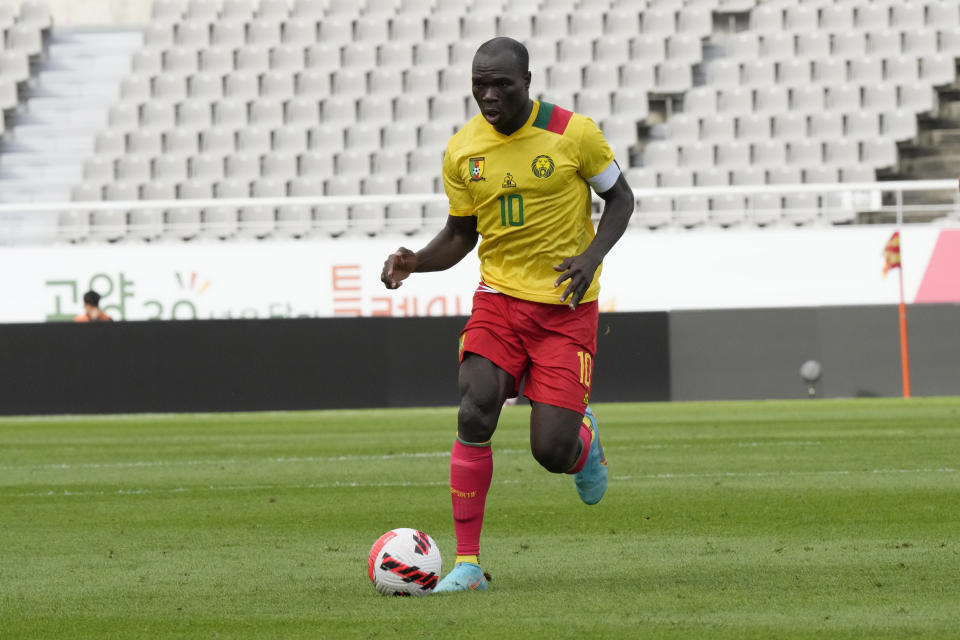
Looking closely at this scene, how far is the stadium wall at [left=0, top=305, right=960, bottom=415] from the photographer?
21109 mm

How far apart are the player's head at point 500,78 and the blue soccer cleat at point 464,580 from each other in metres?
1.72

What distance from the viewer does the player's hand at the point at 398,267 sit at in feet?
20.8

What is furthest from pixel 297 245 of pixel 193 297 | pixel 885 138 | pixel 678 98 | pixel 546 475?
pixel 546 475

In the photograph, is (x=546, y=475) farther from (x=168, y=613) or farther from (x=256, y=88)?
(x=256, y=88)

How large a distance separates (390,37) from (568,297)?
77.9 ft

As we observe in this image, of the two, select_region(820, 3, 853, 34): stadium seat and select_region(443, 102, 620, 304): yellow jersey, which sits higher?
select_region(820, 3, 853, 34): stadium seat

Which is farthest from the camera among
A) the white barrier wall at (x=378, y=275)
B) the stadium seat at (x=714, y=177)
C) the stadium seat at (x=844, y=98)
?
the stadium seat at (x=844, y=98)

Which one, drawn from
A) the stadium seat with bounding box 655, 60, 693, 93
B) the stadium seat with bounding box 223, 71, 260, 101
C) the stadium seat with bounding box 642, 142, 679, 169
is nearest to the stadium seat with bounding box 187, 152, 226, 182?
the stadium seat with bounding box 223, 71, 260, 101

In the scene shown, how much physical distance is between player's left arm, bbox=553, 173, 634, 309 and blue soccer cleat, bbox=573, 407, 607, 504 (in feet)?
3.05

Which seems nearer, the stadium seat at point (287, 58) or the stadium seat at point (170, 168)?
the stadium seat at point (170, 168)

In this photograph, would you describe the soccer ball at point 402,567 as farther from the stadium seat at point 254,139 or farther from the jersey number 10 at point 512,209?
the stadium seat at point 254,139

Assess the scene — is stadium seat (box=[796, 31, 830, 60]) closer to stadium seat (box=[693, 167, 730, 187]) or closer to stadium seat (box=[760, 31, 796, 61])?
stadium seat (box=[760, 31, 796, 61])

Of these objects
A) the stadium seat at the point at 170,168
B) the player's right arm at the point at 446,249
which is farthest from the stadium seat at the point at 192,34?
the player's right arm at the point at 446,249

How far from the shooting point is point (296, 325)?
837 inches
